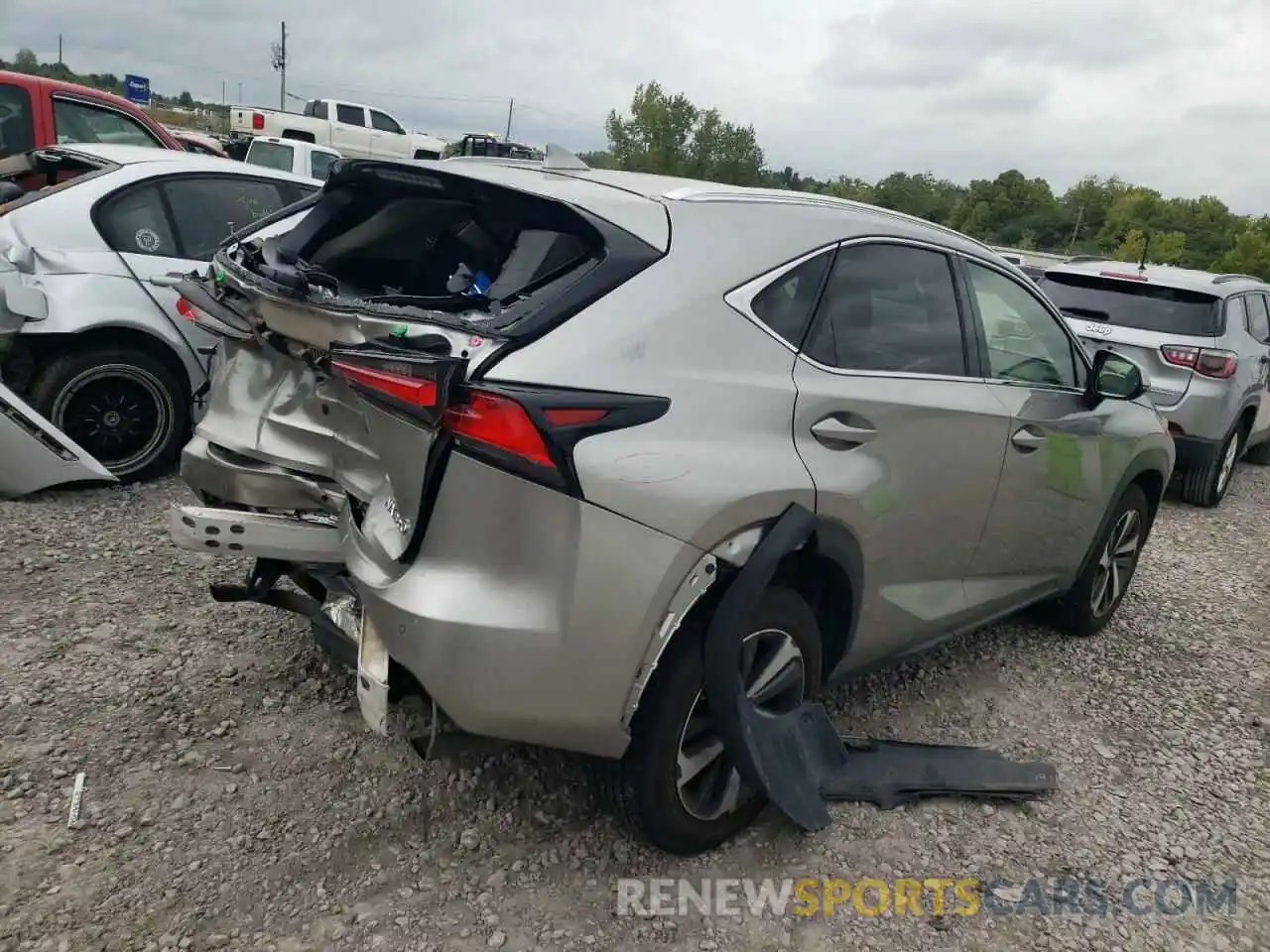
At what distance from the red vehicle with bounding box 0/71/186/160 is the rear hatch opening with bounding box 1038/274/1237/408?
23.7 feet

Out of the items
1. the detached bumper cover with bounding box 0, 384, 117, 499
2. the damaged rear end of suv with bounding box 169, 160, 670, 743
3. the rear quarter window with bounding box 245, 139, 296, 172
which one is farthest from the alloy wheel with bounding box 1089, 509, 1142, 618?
the rear quarter window with bounding box 245, 139, 296, 172

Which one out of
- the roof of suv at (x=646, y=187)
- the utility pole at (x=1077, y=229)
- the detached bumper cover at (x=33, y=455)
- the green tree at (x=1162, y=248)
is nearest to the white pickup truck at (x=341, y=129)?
the detached bumper cover at (x=33, y=455)

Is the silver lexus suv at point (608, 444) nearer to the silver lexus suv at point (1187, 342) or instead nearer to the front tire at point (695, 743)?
the front tire at point (695, 743)

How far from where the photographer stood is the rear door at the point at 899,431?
264cm

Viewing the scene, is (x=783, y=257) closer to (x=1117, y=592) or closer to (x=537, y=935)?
(x=537, y=935)

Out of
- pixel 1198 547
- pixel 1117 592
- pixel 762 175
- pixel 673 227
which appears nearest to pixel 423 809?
pixel 673 227

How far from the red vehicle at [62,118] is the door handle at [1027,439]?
7.04 meters

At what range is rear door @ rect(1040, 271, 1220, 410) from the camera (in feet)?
22.2

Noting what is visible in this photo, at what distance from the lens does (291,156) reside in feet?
43.1

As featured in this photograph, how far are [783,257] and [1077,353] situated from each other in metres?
1.87

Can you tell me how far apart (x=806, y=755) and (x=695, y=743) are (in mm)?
433

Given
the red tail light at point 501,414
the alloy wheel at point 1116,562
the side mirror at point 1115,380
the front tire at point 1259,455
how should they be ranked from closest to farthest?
the red tail light at point 501,414 < the side mirror at point 1115,380 < the alloy wheel at point 1116,562 < the front tire at point 1259,455

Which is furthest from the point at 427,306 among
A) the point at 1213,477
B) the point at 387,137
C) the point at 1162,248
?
the point at 1162,248

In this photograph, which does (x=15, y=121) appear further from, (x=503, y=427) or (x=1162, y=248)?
(x=1162, y=248)
